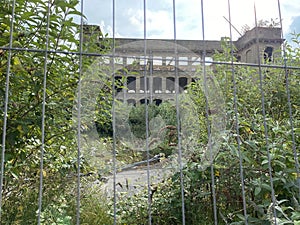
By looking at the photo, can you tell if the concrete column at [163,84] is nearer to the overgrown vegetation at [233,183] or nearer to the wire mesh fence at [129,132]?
the wire mesh fence at [129,132]

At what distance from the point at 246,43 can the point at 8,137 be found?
6.03 feet

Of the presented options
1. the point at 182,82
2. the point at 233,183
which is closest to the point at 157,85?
the point at 182,82

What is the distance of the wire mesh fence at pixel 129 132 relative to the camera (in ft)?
4.77

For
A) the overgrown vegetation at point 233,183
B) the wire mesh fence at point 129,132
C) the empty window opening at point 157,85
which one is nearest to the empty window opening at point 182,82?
the wire mesh fence at point 129,132

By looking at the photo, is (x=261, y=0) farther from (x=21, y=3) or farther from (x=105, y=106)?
(x=21, y=3)

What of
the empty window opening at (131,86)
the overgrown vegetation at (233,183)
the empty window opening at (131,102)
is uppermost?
the empty window opening at (131,86)

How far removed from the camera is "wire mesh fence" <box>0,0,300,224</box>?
1454 mm

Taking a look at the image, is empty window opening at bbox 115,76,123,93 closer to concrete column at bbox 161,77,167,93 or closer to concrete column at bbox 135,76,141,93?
concrete column at bbox 135,76,141,93

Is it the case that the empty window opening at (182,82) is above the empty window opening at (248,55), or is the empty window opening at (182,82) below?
below

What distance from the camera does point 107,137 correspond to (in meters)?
1.94

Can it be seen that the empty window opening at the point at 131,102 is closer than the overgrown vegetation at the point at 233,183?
No

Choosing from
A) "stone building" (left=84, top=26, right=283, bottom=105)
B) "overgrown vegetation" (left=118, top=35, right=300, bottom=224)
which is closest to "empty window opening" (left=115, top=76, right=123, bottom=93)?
"stone building" (left=84, top=26, right=283, bottom=105)

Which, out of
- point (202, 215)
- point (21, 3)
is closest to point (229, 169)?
point (202, 215)

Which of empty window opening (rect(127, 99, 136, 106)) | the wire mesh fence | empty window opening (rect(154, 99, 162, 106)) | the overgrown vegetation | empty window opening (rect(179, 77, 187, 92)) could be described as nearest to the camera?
the wire mesh fence
